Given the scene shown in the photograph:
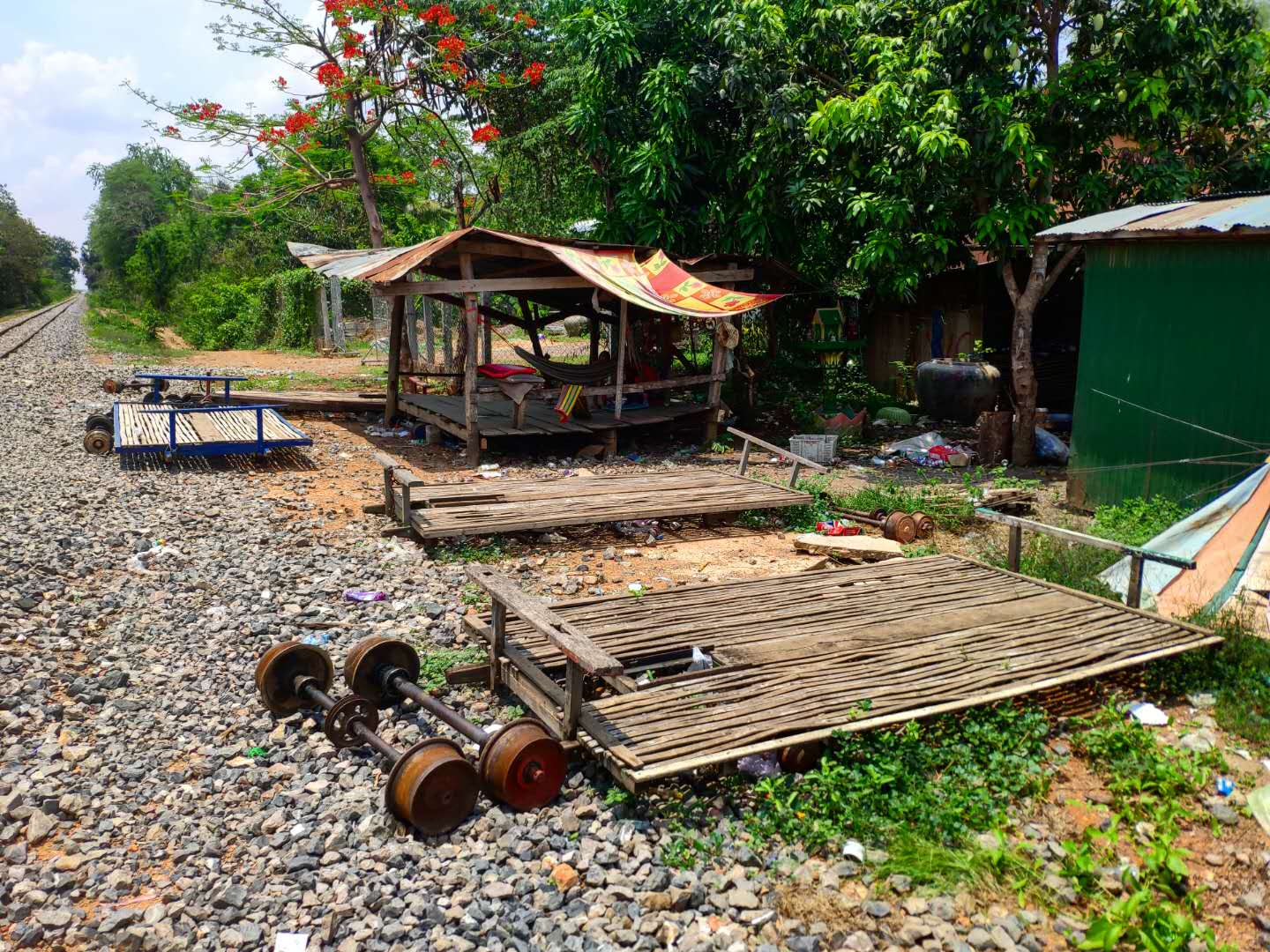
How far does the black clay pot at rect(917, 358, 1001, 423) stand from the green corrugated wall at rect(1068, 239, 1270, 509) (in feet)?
12.6

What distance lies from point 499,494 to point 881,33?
780 cm

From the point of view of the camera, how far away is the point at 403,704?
16.4 ft

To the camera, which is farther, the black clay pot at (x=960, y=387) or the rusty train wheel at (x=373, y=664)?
the black clay pot at (x=960, y=387)

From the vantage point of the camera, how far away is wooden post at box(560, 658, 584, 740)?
13.8 feet

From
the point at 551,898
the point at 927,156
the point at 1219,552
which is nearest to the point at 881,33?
the point at 927,156

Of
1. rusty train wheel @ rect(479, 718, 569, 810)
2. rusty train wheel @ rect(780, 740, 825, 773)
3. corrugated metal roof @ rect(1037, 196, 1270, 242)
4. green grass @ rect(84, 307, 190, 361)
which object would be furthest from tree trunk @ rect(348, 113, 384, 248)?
rusty train wheel @ rect(780, 740, 825, 773)

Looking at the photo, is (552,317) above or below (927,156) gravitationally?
below

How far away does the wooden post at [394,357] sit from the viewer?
13062 millimetres

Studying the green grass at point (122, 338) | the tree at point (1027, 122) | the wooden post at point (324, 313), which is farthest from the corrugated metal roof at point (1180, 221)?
the green grass at point (122, 338)

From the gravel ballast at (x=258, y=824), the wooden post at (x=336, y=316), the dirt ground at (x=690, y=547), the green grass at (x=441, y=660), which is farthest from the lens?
the wooden post at (x=336, y=316)

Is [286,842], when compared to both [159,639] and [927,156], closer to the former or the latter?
[159,639]

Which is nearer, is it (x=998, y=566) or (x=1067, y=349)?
(x=998, y=566)

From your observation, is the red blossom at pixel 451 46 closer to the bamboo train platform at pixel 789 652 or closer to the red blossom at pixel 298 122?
the red blossom at pixel 298 122

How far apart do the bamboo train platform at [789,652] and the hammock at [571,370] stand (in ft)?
21.1
